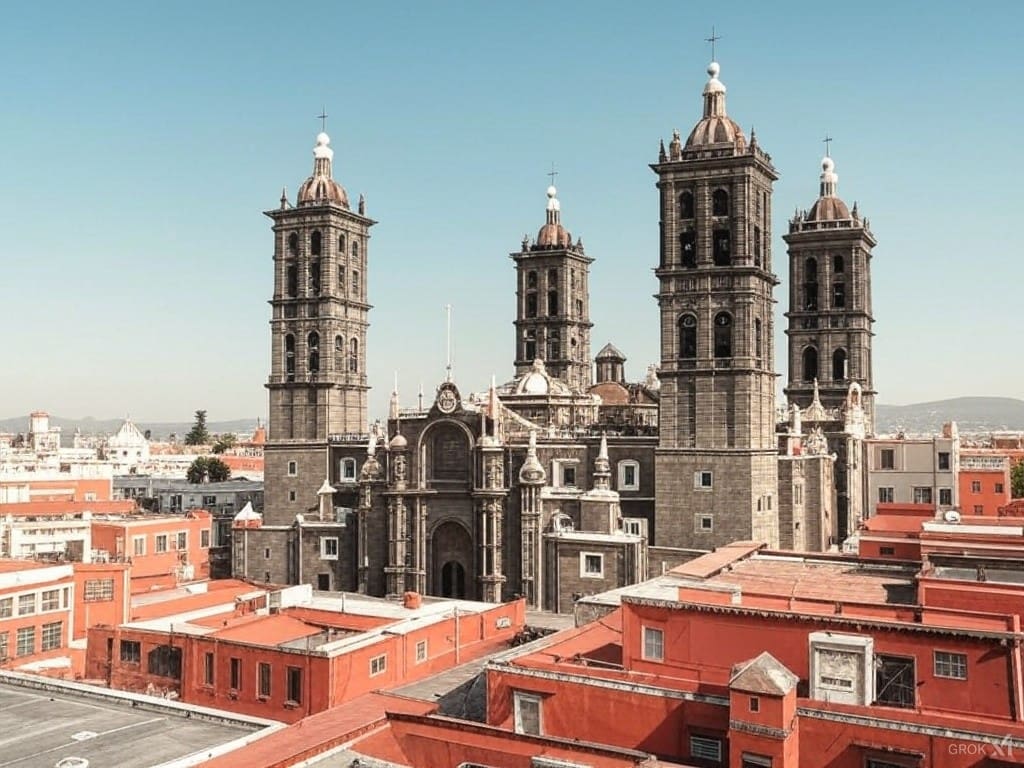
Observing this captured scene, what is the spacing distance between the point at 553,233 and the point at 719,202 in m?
31.4

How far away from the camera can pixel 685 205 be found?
5862 cm

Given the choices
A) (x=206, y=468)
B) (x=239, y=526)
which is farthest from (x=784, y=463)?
(x=206, y=468)

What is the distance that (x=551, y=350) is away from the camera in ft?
285

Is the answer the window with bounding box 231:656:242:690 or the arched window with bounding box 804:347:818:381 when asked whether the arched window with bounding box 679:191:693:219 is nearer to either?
the arched window with bounding box 804:347:818:381

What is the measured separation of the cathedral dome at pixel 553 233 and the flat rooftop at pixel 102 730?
62.5 meters

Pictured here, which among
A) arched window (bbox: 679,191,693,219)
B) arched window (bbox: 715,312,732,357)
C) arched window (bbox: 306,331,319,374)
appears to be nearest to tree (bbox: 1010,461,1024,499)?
arched window (bbox: 715,312,732,357)

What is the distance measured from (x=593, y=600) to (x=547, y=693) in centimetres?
1489

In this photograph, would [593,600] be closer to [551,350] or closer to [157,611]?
[157,611]

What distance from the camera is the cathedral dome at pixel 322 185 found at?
70.8m

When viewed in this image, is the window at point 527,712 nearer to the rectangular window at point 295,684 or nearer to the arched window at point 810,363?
the rectangular window at point 295,684

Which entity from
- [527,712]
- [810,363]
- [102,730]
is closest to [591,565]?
[527,712]

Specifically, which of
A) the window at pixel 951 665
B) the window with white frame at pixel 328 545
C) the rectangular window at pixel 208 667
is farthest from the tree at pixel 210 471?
the window at pixel 951 665

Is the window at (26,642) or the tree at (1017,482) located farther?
the tree at (1017,482)

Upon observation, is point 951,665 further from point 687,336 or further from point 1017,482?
point 1017,482
